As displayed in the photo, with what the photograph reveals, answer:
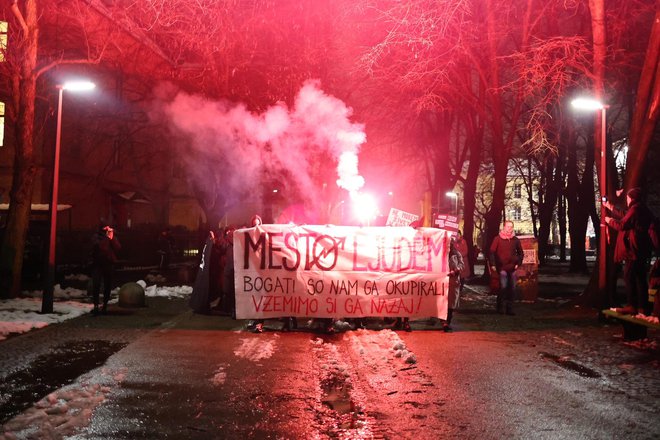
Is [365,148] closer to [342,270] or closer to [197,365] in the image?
[342,270]

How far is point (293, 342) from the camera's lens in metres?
10.3

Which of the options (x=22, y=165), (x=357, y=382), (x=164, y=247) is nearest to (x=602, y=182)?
(x=357, y=382)

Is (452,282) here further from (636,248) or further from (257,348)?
(257,348)

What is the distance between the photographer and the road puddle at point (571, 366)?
8070mm

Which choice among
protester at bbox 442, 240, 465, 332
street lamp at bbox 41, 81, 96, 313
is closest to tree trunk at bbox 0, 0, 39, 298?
street lamp at bbox 41, 81, 96, 313

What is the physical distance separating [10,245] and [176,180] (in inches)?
1547

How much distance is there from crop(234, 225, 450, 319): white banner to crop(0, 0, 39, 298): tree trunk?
7340 mm

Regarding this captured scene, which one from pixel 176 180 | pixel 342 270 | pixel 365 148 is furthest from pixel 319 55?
pixel 176 180

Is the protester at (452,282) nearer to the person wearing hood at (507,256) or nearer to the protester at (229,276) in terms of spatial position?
the person wearing hood at (507,256)

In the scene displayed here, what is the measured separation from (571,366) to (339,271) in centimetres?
429

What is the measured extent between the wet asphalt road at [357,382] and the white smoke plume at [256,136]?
15.7 m

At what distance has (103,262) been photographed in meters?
13.4

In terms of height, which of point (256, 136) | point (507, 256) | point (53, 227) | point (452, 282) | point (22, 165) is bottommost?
point (452, 282)

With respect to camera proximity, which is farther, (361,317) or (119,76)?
(119,76)
